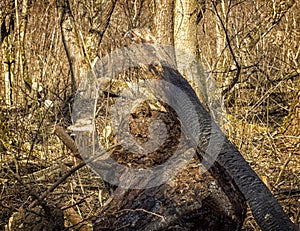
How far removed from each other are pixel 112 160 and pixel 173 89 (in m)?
0.87

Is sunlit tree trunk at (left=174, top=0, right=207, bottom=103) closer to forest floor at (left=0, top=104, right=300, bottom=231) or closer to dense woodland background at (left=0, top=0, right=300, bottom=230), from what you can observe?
dense woodland background at (left=0, top=0, right=300, bottom=230)

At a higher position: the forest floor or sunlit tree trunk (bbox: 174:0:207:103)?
sunlit tree trunk (bbox: 174:0:207:103)

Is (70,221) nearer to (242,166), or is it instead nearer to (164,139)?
(164,139)

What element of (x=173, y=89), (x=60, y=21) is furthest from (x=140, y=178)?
(x=60, y=21)

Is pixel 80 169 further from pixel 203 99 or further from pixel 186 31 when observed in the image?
pixel 186 31

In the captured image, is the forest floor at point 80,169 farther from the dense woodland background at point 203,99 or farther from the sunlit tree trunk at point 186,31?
the sunlit tree trunk at point 186,31

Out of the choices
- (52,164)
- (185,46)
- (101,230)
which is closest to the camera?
(101,230)

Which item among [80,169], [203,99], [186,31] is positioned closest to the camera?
[80,169]

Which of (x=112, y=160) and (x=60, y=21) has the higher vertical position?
(x=60, y=21)

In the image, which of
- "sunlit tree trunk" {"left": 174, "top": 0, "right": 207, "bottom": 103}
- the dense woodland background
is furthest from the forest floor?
"sunlit tree trunk" {"left": 174, "top": 0, "right": 207, "bottom": 103}

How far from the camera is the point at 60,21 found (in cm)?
993

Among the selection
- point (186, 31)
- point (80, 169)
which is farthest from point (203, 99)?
point (80, 169)

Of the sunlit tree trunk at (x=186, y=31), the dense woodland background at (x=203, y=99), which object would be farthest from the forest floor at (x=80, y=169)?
the sunlit tree trunk at (x=186, y=31)

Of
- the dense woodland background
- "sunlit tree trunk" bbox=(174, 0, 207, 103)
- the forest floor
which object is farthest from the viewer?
"sunlit tree trunk" bbox=(174, 0, 207, 103)
